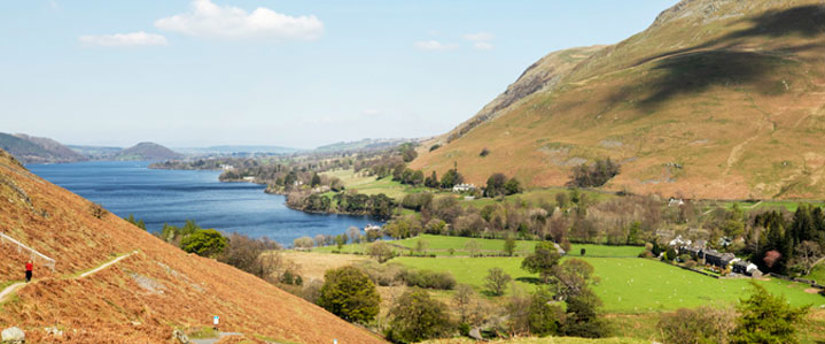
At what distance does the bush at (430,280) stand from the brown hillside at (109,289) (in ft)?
167

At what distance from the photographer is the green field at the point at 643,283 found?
6925cm

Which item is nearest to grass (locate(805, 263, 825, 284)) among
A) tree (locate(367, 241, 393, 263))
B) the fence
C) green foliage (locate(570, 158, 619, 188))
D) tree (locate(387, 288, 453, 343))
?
tree (locate(387, 288, 453, 343))

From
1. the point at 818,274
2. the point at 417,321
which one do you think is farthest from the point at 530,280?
the point at 818,274

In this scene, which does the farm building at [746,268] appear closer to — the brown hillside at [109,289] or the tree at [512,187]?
the brown hillside at [109,289]

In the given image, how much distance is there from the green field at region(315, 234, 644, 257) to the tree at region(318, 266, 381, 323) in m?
58.4

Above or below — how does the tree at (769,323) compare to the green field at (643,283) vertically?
above

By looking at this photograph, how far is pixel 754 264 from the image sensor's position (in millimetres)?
88750

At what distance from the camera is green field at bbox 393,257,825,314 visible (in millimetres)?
69250

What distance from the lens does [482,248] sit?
391 feet

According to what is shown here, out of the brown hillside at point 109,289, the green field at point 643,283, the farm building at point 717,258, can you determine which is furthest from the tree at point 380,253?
the brown hillside at point 109,289

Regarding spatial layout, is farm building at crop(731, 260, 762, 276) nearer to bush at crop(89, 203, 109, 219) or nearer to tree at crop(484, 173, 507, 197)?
tree at crop(484, 173, 507, 197)

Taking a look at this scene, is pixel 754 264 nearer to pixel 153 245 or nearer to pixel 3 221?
pixel 153 245

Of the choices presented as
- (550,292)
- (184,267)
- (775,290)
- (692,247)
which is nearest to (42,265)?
(184,267)

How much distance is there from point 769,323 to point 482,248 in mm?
85859
